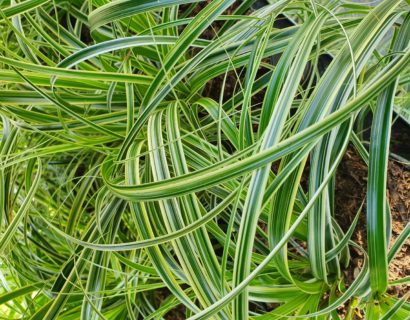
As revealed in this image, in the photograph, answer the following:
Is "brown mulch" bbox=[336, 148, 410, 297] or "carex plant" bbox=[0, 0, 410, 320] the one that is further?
"brown mulch" bbox=[336, 148, 410, 297]

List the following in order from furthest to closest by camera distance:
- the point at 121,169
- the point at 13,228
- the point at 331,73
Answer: the point at 121,169 < the point at 13,228 < the point at 331,73

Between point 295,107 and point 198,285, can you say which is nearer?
point 198,285

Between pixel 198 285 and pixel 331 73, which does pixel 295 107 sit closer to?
pixel 331 73

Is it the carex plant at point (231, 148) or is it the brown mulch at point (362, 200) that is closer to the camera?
the carex plant at point (231, 148)

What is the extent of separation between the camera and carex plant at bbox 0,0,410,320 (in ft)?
1.34

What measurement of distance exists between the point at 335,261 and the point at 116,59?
14.6 inches

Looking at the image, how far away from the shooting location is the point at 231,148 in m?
0.66

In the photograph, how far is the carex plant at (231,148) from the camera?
41 centimetres

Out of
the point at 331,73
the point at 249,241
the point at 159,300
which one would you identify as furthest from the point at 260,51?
the point at 159,300

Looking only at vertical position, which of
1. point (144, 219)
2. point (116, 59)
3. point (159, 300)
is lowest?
point (159, 300)

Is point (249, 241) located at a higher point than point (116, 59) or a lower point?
lower

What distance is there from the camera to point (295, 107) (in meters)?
0.61

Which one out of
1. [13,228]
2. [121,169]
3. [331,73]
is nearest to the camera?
[331,73]

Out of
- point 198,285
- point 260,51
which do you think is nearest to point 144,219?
point 198,285
